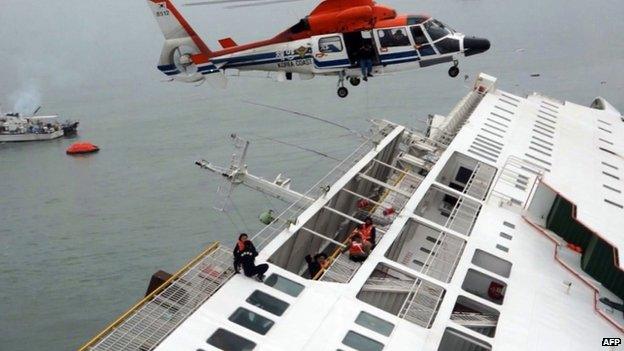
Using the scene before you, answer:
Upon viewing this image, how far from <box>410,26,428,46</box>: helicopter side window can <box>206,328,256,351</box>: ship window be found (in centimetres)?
1560

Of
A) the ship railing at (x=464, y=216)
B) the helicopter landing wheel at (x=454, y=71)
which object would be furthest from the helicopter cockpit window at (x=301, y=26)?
the ship railing at (x=464, y=216)

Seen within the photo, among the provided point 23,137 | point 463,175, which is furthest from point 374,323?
point 23,137

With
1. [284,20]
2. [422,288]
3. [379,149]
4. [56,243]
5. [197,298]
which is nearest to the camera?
[197,298]

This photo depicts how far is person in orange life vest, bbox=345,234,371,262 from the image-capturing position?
1669 cm

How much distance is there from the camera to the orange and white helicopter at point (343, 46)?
25078mm

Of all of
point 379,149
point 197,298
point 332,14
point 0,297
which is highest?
point 332,14

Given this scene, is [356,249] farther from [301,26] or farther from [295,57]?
[301,26]

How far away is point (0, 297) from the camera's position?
2995cm

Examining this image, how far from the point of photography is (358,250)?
1669 centimetres

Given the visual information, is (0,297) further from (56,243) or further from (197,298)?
(197,298)

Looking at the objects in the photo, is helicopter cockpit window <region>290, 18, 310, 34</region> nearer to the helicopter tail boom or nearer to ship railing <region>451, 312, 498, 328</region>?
the helicopter tail boom

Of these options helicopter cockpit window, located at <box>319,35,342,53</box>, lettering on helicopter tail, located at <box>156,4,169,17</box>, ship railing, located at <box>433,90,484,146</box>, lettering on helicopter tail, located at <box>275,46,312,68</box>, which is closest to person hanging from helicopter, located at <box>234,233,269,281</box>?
helicopter cockpit window, located at <box>319,35,342,53</box>

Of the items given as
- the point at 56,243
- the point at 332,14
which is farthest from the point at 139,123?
the point at 332,14

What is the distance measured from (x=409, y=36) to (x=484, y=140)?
19.1ft
